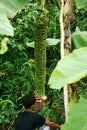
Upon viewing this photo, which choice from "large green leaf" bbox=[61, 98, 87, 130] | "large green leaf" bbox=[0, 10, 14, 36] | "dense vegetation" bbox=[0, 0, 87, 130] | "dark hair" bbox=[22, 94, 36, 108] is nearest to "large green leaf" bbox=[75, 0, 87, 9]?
"large green leaf" bbox=[61, 98, 87, 130]

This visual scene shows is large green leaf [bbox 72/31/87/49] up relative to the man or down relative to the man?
up

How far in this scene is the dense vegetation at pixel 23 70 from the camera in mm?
2852

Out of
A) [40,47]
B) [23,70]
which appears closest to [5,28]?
[40,47]

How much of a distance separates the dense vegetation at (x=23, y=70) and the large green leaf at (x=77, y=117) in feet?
6.59

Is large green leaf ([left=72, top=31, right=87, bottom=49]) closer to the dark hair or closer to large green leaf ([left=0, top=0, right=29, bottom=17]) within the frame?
large green leaf ([left=0, top=0, right=29, bottom=17])

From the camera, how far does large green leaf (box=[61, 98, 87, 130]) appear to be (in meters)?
0.69

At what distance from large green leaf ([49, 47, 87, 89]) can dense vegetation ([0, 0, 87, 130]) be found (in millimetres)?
2158

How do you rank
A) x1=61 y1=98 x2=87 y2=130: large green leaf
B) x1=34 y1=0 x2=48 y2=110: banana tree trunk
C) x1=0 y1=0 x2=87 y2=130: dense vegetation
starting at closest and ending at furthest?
x1=61 y1=98 x2=87 y2=130: large green leaf → x1=34 y1=0 x2=48 y2=110: banana tree trunk → x1=0 y1=0 x2=87 y2=130: dense vegetation

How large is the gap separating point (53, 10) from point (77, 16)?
21 cm

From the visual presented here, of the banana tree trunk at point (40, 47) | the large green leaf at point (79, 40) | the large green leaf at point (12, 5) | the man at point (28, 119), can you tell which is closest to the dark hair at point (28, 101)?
the man at point (28, 119)

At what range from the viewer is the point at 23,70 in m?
2.95

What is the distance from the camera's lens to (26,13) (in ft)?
10.7

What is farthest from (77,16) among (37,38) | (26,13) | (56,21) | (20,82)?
(37,38)

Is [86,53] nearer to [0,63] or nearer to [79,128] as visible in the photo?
[79,128]
